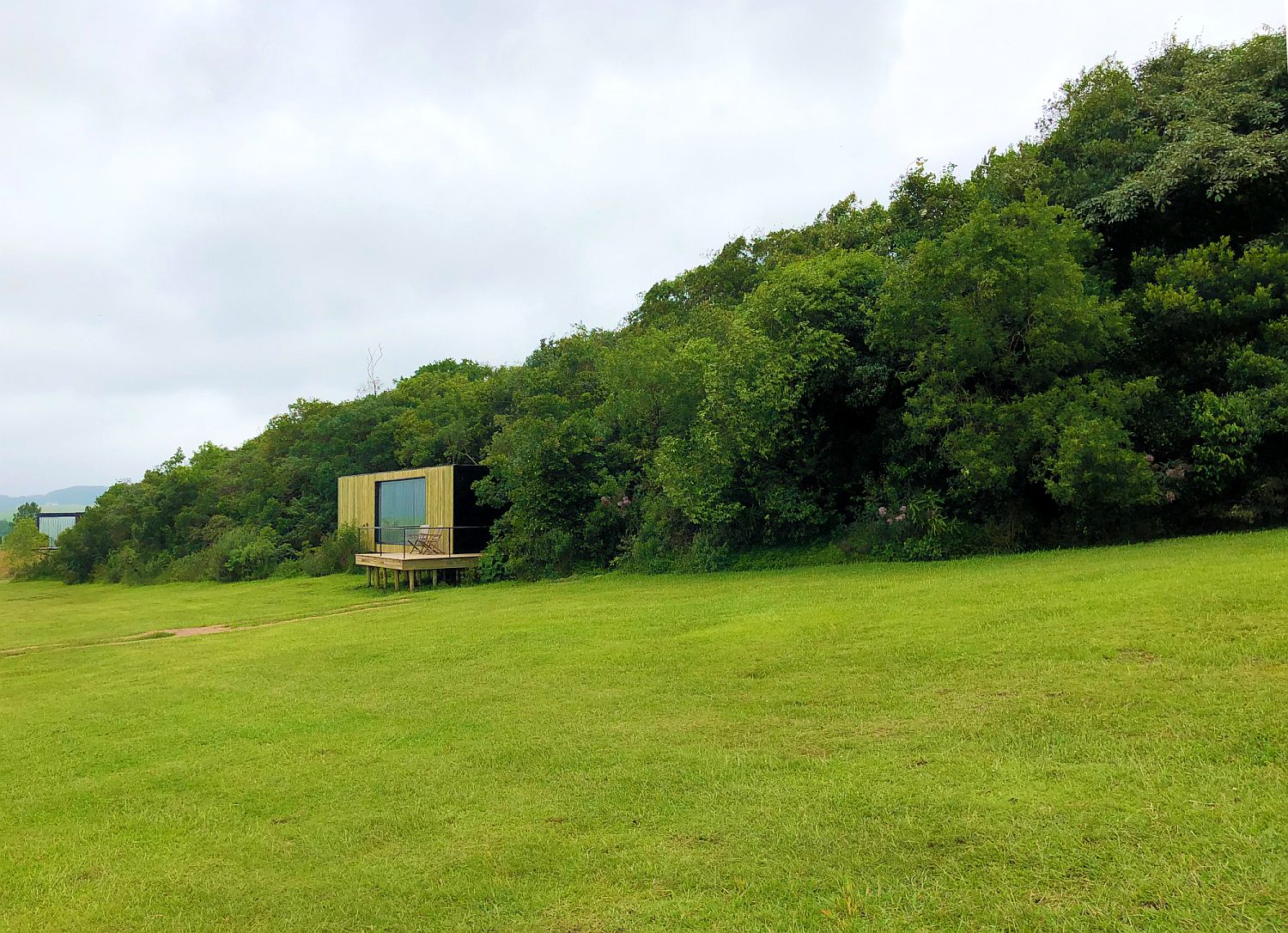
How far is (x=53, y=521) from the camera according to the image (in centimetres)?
4166

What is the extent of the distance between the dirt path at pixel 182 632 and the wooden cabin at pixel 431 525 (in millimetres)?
3660

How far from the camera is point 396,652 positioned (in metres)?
9.66

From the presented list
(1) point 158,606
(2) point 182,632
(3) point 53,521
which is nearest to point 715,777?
(2) point 182,632

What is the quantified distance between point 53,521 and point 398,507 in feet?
93.1

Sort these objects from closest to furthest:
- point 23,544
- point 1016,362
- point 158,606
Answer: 1. point 1016,362
2. point 158,606
3. point 23,544

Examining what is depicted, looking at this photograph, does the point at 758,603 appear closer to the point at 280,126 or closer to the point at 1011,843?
the point at 1011,843

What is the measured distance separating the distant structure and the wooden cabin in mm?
18972

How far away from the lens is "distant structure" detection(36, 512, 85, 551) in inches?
1401

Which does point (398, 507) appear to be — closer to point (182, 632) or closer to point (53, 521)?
point (182, 632)

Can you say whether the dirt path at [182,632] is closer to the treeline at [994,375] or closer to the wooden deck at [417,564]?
the wooden deck at [417,564]

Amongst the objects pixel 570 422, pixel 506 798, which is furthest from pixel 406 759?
pixel 570 422

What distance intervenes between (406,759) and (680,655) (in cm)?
321

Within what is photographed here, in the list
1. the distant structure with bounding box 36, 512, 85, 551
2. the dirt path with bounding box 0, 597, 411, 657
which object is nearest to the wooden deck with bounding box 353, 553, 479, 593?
the dirt path with bounding box 0, 597, 411, 657

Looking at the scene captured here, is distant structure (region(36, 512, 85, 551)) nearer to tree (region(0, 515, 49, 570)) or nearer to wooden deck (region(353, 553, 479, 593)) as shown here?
tree (region(0, 515, 49, 570))
